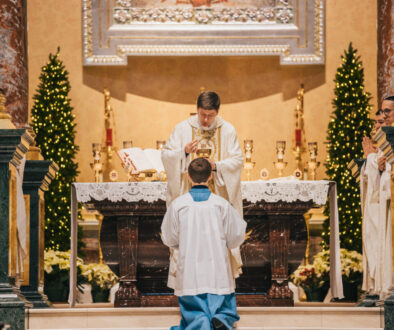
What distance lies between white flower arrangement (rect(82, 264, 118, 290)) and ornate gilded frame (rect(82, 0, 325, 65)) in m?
3.07

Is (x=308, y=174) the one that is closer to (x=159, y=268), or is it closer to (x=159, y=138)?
(x=159, y=138)

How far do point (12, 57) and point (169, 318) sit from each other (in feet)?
13.0

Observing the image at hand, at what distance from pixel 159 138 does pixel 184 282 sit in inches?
236

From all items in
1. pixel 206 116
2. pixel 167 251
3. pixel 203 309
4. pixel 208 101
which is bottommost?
pixel 203 309

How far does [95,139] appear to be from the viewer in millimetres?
12711

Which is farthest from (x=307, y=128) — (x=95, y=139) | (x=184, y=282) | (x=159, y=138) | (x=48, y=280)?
(x=184, y=282)

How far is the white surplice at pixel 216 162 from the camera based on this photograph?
7672mm

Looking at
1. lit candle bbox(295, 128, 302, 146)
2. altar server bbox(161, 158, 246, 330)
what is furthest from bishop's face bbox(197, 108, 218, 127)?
lit candle bbox(295, 128, 302, 146)

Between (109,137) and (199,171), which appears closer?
(199,171)

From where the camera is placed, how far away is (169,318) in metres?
8.05

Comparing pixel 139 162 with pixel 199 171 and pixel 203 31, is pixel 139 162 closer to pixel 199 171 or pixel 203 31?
pixel 199 171

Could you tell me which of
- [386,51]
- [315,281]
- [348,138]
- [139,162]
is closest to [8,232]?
[139,162]

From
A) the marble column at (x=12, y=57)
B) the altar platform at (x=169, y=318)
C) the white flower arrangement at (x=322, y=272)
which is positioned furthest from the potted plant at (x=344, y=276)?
the marble column at (x=12, y=57)

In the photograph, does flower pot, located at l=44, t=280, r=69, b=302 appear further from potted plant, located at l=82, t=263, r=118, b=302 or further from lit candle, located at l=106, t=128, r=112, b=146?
lit candle, located at l=106, t=128, r=112, b=146
